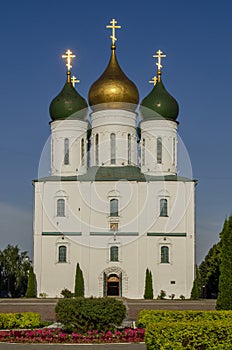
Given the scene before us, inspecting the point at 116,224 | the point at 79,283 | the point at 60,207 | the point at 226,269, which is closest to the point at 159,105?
the point at 116,224

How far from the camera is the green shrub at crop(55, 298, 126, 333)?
15086mm

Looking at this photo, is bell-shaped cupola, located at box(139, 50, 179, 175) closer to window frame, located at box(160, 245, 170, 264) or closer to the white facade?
the white facade

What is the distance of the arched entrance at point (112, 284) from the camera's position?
35.1m

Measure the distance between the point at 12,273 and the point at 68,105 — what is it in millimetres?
13159

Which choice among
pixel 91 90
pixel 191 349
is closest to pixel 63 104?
pixel 91 90

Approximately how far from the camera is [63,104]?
3759 centimetres

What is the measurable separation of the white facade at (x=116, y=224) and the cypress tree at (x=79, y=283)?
1.66 ft

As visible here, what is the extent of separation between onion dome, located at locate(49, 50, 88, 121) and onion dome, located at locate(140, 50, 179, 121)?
3.34m

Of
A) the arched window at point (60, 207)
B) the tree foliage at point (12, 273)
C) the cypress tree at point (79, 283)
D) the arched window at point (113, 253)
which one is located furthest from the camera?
the tree foliage at point (12, 273)

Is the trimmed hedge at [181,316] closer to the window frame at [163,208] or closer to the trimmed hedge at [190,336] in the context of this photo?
the trimmed hedge at [190,336]

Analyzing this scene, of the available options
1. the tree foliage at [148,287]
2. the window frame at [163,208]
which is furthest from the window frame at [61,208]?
the tree foliage at [148,287]

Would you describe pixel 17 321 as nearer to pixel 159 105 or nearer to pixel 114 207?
pixel 114 207

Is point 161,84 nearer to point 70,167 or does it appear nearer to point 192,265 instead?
point 70,167

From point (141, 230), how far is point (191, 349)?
78.4ft
